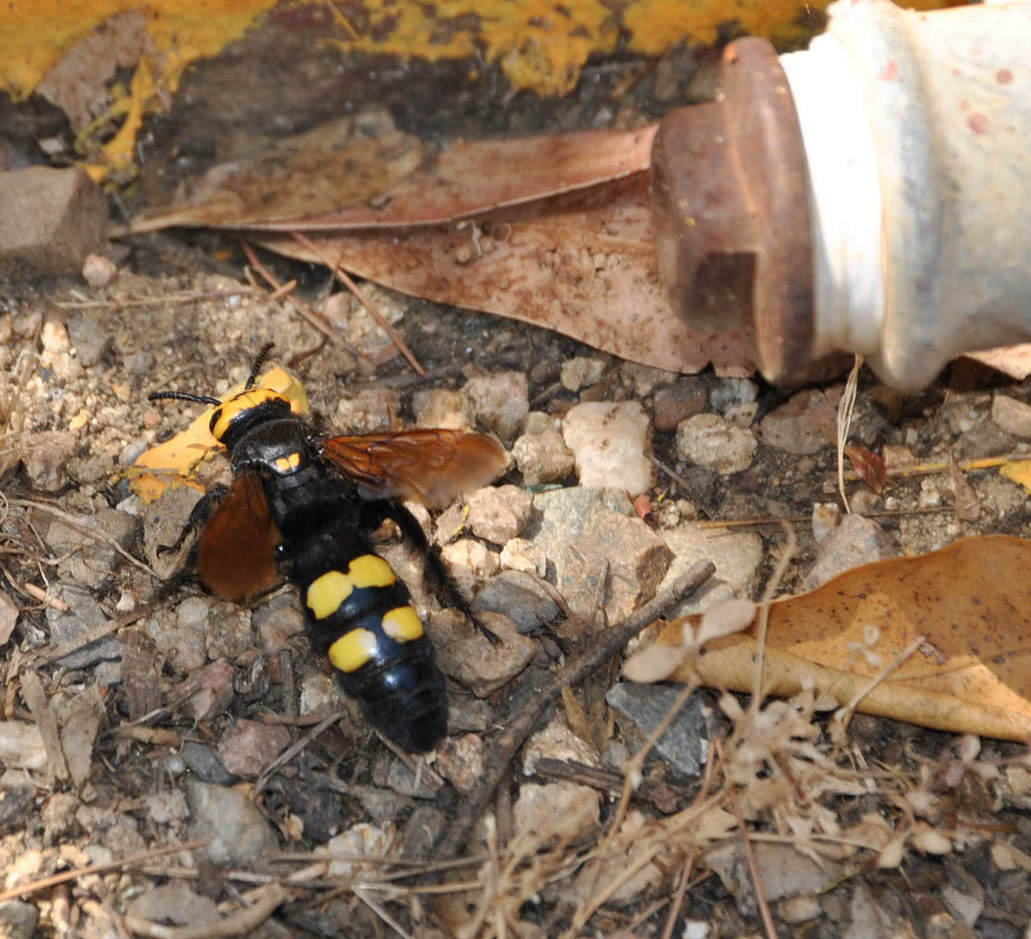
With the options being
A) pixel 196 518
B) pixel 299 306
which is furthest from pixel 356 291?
pixel 196 518

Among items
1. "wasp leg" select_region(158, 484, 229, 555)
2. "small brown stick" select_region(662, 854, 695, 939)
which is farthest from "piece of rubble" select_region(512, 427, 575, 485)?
"small brown stick" select_region(662, 854, 695, 939)

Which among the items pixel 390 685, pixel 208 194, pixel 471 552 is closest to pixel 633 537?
pixel 471 552

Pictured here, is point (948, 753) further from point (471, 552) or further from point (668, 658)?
point (471, 552)

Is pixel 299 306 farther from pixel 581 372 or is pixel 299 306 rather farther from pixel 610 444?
pixel 610 444

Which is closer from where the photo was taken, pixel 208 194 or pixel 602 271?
pixel 602 271

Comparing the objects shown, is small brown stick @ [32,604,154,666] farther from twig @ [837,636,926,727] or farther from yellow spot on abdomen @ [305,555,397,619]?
twig @ [837,636,926,727]

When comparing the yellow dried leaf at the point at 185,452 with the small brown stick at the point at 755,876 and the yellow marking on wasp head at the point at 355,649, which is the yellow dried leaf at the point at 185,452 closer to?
the yellow marking on wasp head at the point at 355,649
